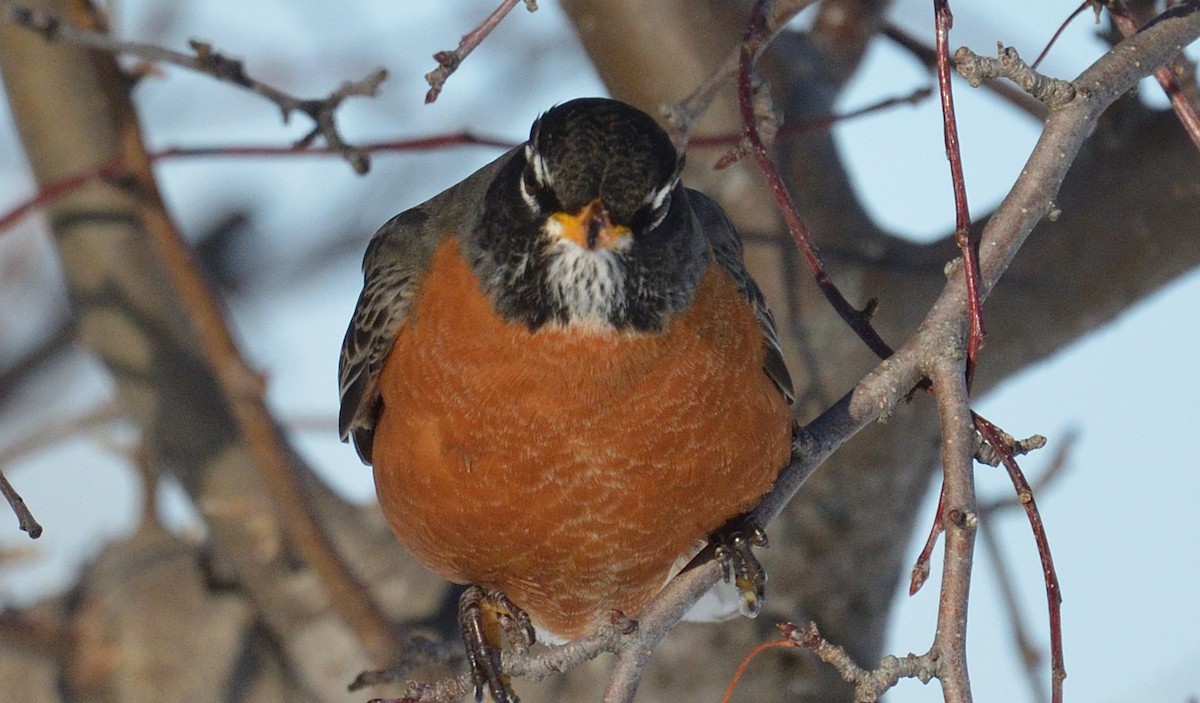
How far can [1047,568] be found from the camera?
2.17 m

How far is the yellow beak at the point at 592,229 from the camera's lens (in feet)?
8.73

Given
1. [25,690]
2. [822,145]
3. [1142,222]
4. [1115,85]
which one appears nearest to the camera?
[1115,85]

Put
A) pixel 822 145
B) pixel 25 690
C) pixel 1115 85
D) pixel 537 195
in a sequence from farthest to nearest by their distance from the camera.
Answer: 1. pixel 25 690
2. pixel 822 145
3. pixel 537 195
4. pixel 1115 85

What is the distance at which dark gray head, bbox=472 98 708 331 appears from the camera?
2.70 m

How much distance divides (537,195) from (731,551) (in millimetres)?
957

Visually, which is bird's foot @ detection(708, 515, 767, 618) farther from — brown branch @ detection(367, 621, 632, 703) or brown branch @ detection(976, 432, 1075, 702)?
brown branch @ detection(976, 432, 1075, 702)

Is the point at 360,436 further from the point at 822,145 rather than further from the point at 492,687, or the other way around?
the point at 822,145

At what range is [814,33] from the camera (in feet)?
17.5

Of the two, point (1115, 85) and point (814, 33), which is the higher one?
point (814, 33)

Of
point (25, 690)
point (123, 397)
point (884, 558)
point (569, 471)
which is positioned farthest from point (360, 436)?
point (25, 690)

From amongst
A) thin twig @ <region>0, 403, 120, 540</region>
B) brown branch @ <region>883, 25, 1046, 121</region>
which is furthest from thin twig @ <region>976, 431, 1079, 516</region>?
thin twig @ <region>0, 403, 120, 540</region>

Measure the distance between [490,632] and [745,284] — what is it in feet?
3.68

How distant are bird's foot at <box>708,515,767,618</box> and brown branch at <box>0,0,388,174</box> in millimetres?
1419

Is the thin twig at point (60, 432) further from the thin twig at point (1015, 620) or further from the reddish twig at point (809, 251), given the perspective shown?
the reddish twig at point (809, 251)
